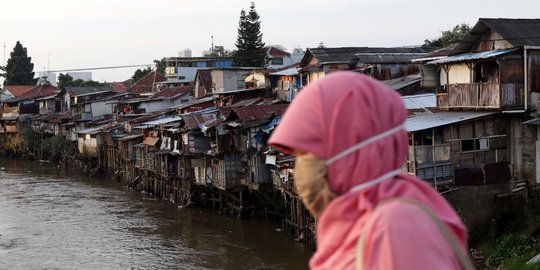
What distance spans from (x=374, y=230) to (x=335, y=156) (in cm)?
20

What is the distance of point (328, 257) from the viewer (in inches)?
58.7

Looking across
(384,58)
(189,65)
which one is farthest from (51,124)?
(384,58)

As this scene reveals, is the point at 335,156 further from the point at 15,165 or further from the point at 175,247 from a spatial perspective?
the point at 15,165

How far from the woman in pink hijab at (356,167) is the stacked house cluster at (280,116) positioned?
15.0m

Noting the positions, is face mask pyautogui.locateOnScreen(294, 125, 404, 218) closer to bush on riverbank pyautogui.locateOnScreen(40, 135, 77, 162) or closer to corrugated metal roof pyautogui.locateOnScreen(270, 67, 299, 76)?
corrugated metal roof pyautogui.locateOnScreen(270, 67, 299, 76)

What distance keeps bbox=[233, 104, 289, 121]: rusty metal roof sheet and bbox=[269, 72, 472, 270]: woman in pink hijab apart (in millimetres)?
22778

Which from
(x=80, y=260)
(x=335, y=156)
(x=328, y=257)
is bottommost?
(x=80, y=260)

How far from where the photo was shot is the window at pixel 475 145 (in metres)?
16.8

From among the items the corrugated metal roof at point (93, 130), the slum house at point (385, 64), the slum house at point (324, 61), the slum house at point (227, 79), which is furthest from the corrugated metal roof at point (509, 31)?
the corrugated metal roof at point (93, 130)

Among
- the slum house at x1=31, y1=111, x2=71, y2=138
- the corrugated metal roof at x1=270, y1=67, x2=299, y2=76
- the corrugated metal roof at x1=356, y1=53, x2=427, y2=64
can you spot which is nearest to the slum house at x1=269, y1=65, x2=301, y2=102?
the corrugated metal roof at x1=270, y1=67, x2=299, y2=76

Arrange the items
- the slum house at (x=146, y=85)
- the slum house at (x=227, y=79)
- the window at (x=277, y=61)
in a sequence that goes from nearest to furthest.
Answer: the slum house at (x=227, y=79)
the window at (x=277, y=61)
the slum house at (x=146, y=85)

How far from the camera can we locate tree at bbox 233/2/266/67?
47.3 m

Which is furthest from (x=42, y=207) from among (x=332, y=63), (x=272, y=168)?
(x=332, y=63)

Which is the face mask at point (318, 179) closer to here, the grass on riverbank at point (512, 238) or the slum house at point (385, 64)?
the grass on riverbank at point (512, 238)
